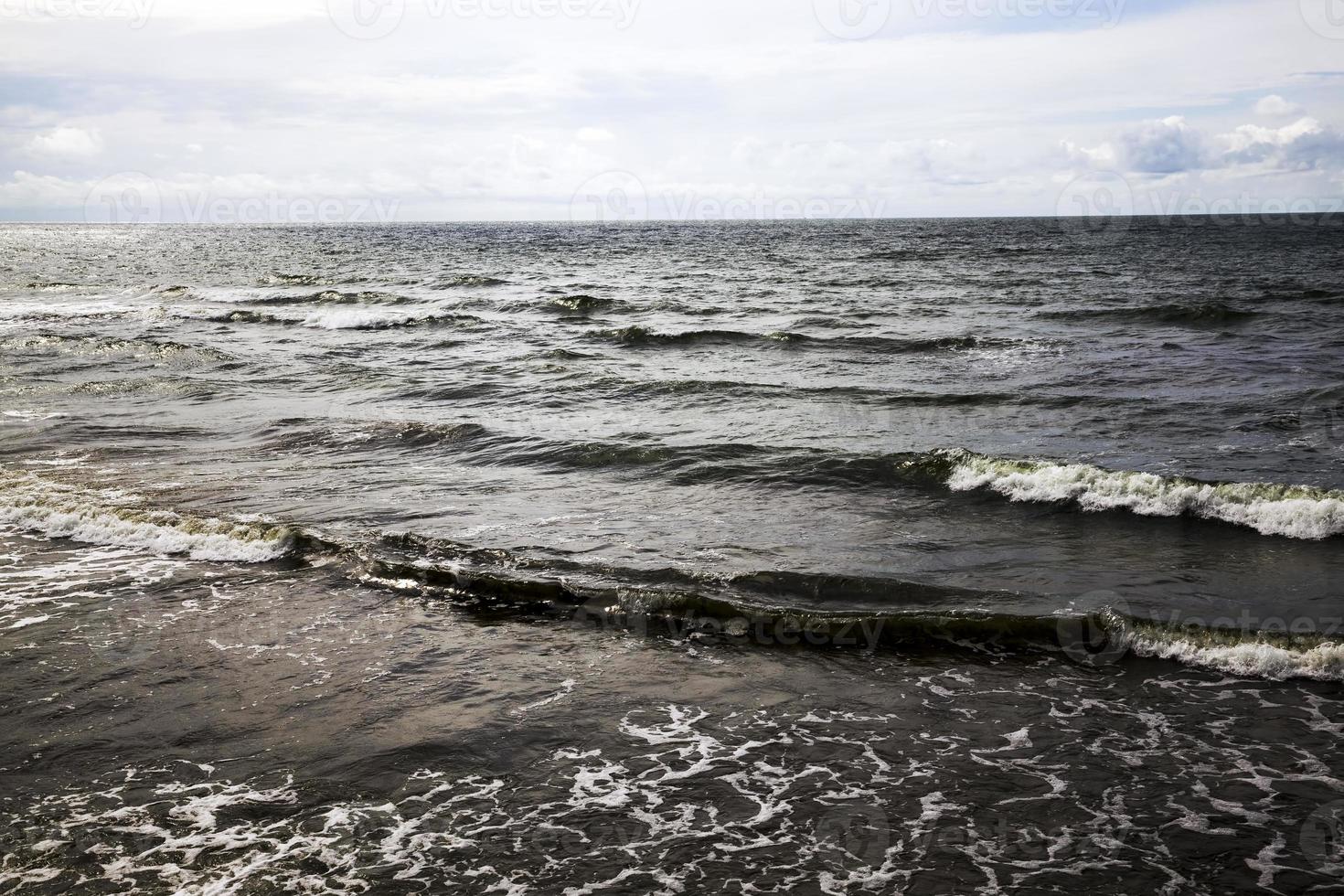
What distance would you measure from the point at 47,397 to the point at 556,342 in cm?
1367

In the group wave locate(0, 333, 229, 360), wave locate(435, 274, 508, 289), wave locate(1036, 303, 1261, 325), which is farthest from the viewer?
wave locate(435, 274, 508, 289)

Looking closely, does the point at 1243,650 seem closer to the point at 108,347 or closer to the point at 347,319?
the point at 108,347

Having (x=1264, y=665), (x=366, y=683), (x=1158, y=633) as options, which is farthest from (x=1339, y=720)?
(x=366, y=683)

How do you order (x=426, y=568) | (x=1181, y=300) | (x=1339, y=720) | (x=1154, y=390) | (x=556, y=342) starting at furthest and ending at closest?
(x=1181, y=300)
(x=556, y=342)
(x=1154, y=390)
(x=426, y=568)
(x=1339, y=720)

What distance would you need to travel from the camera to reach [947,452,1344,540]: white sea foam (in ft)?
35.5

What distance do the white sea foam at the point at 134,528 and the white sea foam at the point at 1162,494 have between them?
913 cm

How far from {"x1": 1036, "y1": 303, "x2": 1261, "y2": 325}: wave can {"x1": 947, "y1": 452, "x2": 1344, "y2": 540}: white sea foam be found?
19980mm

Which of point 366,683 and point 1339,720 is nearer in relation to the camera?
point 1339,720

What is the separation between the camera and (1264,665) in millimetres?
7594

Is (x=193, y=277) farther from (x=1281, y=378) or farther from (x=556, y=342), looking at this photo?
(x=1281, y=378)

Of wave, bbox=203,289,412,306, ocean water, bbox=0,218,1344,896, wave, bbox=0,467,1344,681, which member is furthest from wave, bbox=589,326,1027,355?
wave, bbox=0,467,1344,681

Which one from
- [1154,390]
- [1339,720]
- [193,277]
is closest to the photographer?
[1339,720]

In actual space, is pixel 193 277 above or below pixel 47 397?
above

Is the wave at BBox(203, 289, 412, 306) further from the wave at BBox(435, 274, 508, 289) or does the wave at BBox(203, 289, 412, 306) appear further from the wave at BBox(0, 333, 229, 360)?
the wave at BBox(0, 333, 229, 360)
